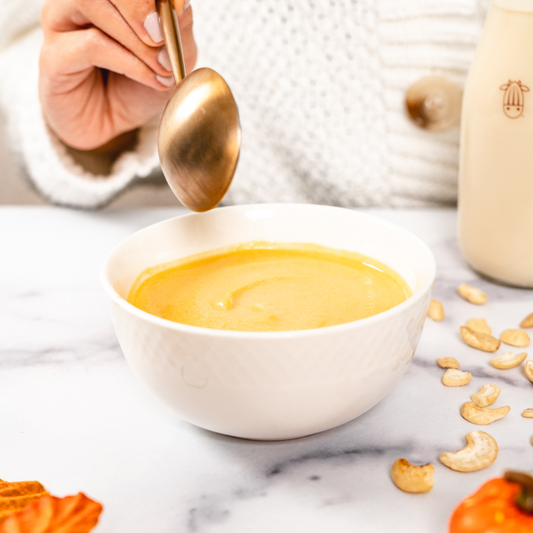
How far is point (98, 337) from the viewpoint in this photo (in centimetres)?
69

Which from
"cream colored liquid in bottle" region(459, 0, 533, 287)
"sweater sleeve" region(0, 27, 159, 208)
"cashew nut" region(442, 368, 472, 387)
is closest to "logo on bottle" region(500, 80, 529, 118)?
"cream colored liquid in bottle" region(459, 0, 533, 287)

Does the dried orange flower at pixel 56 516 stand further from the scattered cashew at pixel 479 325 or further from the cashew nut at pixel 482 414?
the scattered cashew at pixel 479 325

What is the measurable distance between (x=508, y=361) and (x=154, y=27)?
1.76 ft

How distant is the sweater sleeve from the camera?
104 cm

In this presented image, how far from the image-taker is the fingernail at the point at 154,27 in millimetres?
664

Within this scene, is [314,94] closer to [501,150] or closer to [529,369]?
[501,150]

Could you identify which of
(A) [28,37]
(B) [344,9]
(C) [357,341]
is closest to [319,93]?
(B) [344,9]

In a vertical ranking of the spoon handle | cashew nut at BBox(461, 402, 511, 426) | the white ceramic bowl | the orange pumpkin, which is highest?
the spoon handle

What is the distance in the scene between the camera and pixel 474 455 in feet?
1.57

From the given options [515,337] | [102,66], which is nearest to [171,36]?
[102,66]

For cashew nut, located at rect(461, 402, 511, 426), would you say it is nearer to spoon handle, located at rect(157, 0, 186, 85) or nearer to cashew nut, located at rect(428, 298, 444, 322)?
cashew nut, located at rect(428, 298, 444, 322)

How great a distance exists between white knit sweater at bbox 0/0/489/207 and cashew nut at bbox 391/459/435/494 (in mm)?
721

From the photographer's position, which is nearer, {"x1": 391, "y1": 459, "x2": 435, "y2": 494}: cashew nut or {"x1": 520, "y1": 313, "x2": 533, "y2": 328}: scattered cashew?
{"x1": 391, "y1": 459, "x2": 435, "y2": 494}: cashew nut

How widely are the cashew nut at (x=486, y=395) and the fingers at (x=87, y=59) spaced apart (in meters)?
0.53
